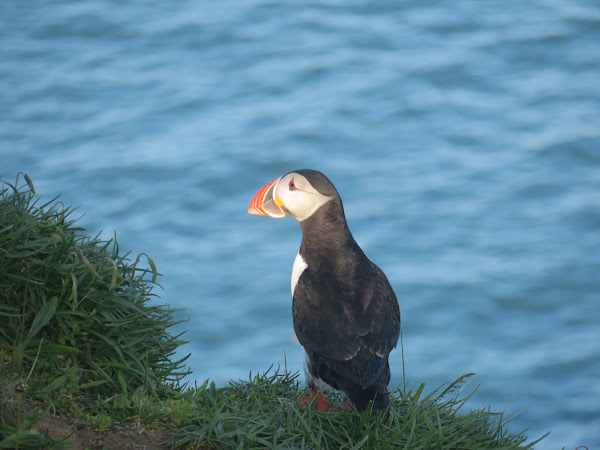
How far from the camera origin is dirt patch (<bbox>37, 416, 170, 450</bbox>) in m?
3.14

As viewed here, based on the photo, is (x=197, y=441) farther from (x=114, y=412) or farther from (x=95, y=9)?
(x=95, y=9)

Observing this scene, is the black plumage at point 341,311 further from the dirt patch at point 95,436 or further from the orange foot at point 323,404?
the dirt patch at point 95,436

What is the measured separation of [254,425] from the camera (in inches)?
135

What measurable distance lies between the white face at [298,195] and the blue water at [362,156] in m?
4.45

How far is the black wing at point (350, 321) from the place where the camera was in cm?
367

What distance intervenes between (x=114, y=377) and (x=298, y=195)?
46.0 inches

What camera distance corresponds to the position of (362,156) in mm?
10359

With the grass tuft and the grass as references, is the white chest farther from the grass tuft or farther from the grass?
the grass tuft

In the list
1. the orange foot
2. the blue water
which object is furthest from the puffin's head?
the blue water

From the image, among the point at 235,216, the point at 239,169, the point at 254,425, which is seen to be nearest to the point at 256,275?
the point at 235,216

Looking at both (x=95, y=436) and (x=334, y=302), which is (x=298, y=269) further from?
(x=95, y=436)

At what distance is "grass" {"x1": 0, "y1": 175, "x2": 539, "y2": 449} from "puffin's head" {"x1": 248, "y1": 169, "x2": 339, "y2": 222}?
744 mm

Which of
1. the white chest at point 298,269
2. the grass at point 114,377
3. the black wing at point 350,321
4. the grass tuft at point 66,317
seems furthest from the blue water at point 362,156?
the grass tuft at point 66,317

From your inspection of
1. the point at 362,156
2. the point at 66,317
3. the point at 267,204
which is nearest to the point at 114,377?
the point at 66,317
